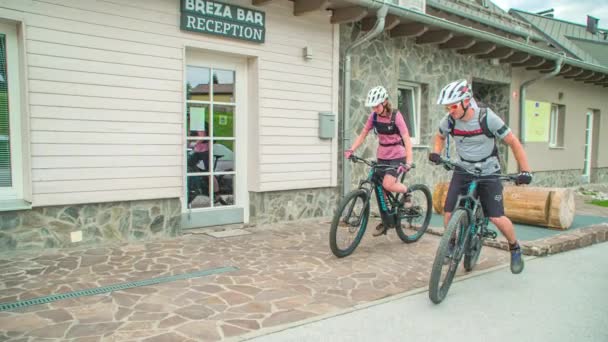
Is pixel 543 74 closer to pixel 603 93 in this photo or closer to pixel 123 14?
pixel 603 93

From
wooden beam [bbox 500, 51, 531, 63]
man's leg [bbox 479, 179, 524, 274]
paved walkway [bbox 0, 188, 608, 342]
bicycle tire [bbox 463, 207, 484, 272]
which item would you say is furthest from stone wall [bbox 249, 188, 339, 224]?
wooden beam [bbox 500, 51, 531, 63]

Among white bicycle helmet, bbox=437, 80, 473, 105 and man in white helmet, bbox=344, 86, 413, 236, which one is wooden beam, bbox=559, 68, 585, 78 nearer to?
man in white helmet, bbox=344, 86, 413, 236

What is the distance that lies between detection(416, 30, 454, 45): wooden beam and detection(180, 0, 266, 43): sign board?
12.5 feet

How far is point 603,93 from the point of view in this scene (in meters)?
16.1

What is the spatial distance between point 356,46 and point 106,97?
165 inches

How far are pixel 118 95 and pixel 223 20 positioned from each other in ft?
5.71

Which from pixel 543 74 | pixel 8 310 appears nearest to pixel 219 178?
pixel 8 310

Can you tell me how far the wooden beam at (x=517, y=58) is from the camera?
1108 centimetres

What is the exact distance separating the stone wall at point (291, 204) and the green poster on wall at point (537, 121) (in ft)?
23.6

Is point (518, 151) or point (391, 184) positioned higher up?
point (518, 151)

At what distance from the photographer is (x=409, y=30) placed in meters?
8.74

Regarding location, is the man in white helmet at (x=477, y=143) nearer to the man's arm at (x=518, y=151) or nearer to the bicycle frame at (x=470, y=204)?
the man's arm at (x=518, y=151)

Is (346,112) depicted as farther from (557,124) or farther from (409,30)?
(557,124)

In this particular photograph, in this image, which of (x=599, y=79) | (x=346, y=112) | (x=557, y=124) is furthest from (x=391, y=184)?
(x=599, y=79)
